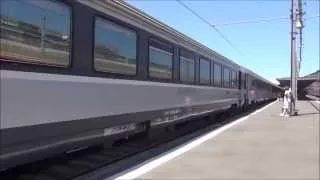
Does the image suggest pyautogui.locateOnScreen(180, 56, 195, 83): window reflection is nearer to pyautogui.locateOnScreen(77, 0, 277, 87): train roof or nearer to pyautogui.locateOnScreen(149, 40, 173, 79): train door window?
pyautogui.locateOnScreen(77, 0, 277, 87): train roof

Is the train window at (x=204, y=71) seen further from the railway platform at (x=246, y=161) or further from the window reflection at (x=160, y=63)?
the railway platform at (x=246, y=161)

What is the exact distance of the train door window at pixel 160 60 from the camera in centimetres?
1185

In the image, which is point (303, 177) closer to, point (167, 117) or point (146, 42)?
point (146, 42)

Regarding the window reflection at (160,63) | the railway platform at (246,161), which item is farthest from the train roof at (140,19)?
the railway platform at (246,161)

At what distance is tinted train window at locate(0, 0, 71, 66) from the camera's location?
633 cm

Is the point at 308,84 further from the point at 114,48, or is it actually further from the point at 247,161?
the point at 114,48

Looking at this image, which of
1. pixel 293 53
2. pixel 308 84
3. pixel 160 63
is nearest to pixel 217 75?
pixel 293 53

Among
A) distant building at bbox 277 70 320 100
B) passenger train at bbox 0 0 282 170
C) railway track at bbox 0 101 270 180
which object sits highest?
distant building at bbox 277 70 320 100

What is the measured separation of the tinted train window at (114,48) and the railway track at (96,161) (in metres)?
1.57

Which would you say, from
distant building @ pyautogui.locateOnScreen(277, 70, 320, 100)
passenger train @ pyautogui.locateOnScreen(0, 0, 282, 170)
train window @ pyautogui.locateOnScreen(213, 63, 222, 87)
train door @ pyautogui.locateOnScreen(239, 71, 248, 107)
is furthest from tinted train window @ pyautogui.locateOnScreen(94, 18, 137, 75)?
distant building @ pyautogui.locateOnScreen(277, 70, 320, 100)

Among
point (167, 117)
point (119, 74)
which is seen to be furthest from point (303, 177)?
point (167, 117)

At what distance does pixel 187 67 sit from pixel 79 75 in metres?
7.54

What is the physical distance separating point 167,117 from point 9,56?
724 cm

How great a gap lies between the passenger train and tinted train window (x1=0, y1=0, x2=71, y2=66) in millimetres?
12
